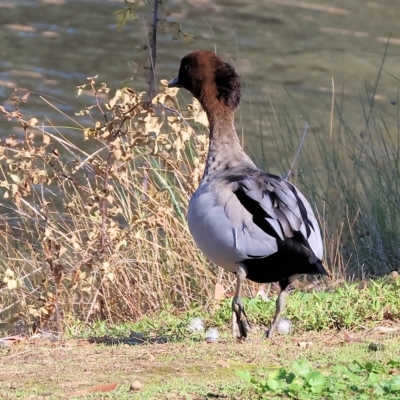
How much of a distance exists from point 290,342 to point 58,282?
1.89 meters

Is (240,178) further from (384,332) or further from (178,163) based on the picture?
(178,163)

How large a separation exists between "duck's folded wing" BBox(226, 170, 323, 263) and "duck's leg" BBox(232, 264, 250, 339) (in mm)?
293

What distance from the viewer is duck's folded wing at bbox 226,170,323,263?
5.36 m

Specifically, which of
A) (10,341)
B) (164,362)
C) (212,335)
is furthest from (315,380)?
(10,341)

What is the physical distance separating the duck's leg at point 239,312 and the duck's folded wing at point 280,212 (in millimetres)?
293

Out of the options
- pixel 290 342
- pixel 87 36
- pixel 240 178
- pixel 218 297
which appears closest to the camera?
pixel 290 342

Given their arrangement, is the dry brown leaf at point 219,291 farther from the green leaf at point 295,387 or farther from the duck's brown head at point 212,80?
the green leaf at point 295,387

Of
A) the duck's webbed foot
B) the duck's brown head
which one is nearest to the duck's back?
the duck's webbed foot

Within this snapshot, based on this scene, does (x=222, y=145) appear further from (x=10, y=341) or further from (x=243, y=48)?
(x=243, y=48)

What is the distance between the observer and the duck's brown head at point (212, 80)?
6.54m

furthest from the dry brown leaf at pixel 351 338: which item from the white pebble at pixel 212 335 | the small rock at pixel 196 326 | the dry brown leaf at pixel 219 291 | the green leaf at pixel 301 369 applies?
the dry brown leaf at pixel 219 291

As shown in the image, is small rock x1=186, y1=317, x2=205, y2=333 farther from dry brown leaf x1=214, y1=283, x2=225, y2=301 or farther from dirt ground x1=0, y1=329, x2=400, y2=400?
dry brown leaf x1=214, y1=283, x2=225, y2=301

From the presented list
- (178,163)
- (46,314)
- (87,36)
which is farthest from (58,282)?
(87,36)

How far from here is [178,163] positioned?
7.39m
